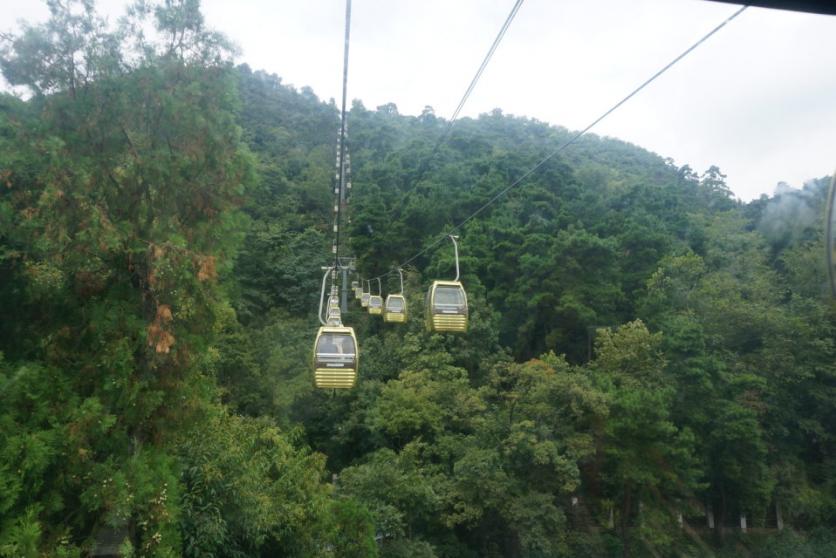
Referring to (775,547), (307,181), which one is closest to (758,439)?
(775,547)

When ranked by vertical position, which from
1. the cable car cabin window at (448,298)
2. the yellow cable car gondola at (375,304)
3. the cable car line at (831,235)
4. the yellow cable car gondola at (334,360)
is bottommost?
the yellow cable car gondola at (334,360)

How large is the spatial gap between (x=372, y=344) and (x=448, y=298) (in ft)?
33.5

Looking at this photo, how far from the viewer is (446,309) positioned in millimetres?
8773

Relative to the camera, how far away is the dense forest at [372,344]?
5.45 meters

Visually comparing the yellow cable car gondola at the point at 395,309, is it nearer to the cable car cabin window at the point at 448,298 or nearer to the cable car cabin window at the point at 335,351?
the cable car cabin window at the point at 448,298

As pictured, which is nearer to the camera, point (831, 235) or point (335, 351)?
point (831, 235)

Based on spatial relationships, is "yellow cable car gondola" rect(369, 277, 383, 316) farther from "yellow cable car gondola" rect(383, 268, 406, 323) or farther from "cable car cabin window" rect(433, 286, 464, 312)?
"cable car cabin window" rect(433, 286, 464, 312)

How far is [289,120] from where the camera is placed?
35.8m

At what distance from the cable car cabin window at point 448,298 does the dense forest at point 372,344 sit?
2.89m

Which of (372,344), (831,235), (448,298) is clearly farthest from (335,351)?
(372,344)

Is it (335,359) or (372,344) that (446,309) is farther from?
(372,344)

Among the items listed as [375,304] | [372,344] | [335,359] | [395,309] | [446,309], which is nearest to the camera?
[335,359]

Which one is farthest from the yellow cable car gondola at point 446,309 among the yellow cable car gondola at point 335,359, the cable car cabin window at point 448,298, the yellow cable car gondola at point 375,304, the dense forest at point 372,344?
the yellow cable car gondola at point 375,304

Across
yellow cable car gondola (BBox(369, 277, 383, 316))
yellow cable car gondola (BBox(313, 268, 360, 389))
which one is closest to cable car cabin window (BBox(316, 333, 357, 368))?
yellow cable car gondola (BBox(313, 268, 360, 389))
